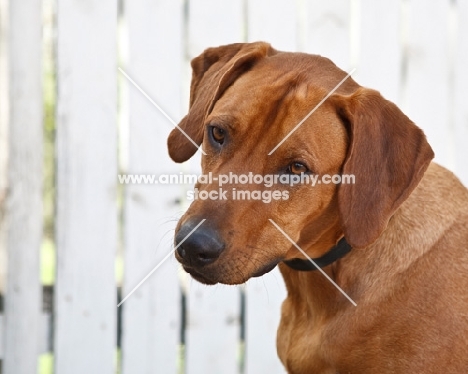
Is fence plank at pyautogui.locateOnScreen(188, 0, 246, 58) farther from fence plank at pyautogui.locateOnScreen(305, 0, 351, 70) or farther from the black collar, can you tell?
the black collar

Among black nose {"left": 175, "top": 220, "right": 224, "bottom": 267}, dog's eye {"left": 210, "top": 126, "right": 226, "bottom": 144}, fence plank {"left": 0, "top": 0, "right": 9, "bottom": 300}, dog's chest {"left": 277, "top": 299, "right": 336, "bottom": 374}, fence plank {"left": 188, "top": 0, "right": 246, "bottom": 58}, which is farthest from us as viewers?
fence plank {"left": 188, "top": 0, "right": 246, "bottom": 58}

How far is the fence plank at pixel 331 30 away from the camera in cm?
498

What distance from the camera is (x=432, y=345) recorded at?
128 inches

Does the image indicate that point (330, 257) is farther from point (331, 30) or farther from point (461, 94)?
point (461, 94)

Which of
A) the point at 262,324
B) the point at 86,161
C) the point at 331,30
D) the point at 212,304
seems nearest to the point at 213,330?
the point at 212,304

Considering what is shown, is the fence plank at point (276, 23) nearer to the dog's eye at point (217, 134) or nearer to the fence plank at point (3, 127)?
the fence plank at point (3, 127)

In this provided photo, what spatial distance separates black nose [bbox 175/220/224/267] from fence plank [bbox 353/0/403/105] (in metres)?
2.35

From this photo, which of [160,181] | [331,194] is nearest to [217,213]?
[331,194]

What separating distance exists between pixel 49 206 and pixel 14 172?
→ 10.8 inches

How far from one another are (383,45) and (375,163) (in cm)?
202

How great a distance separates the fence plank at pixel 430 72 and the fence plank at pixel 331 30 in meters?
0.40

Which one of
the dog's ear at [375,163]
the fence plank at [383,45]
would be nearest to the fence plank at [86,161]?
the fence plank at [383,45]

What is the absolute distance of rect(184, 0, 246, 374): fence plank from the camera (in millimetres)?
4906

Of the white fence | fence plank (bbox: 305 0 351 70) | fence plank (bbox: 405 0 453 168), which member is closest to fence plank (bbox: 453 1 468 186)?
fence plank (bbox: 405 0 453 168)
